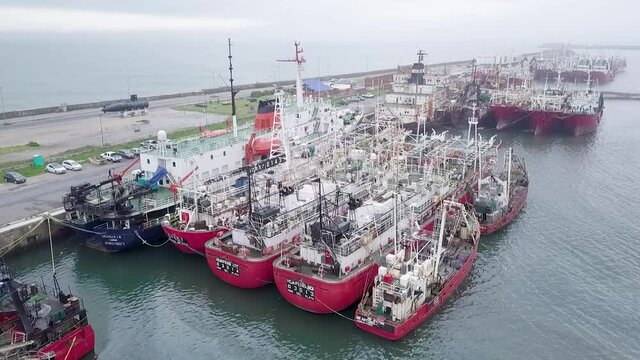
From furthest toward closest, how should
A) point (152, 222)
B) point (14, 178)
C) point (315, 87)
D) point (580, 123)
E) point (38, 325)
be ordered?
point (315, 87)
point (580, 123)
point (14, 178)
point (152, 222)
point (38, 325)

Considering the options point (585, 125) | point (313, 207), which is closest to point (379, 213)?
point (313, 207)

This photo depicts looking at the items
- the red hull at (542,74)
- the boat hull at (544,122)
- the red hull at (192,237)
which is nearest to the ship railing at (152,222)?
the red hull at (192,237)

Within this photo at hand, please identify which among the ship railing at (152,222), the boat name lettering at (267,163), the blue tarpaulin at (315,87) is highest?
the blue tarpaulin at (315,87)

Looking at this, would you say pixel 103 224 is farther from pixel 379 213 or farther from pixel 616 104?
pixel 616 104

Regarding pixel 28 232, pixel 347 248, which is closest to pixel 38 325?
pixel 28 232

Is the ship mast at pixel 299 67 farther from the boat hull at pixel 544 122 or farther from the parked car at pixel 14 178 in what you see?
→ the boat hull at pixel 544 122

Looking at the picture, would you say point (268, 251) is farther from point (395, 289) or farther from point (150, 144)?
point (150, 144)

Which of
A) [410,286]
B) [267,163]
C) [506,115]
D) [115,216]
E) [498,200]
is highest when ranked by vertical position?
[506,115]
